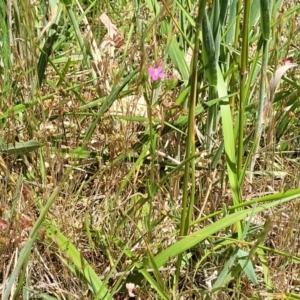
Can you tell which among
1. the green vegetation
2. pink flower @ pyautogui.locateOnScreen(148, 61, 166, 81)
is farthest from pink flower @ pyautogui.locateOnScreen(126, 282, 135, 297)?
pink flower @ pyautogui.locateOnScreen(148, 61, 166, 81)

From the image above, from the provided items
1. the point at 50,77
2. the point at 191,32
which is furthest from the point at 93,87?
the point at 191,32

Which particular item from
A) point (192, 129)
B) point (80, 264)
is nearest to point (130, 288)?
point (80, 264)

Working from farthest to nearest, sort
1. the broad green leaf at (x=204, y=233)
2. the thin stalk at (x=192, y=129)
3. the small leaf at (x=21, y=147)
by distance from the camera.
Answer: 1. the small leaf at (x=21, y=147)
2. the broad green leaf at (x=204, y=233)
3. the thin stalk at (x=192, y=129)

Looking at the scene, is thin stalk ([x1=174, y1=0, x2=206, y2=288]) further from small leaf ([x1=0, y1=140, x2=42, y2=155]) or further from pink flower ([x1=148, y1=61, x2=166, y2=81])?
small leaf ([x1=0, y1=140, x2=42, y2=155])

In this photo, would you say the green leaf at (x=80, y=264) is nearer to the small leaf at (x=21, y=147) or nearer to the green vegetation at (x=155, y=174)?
the green vegetation at (x=155, y=174)

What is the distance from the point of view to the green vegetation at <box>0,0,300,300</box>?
0.89 m

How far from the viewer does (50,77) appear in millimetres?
1407

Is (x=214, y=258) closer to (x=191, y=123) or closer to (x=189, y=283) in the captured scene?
(x=189, y=283)

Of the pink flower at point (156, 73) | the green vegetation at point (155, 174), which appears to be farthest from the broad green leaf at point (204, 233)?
the pink flower at point (156, 73)

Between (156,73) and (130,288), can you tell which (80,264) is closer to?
(130,288)

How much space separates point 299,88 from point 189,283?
0.41m

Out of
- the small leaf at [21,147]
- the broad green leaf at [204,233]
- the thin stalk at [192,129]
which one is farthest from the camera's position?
the small leaf at [21,147]

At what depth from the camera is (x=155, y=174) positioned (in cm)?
115

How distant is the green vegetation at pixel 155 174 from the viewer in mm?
894
